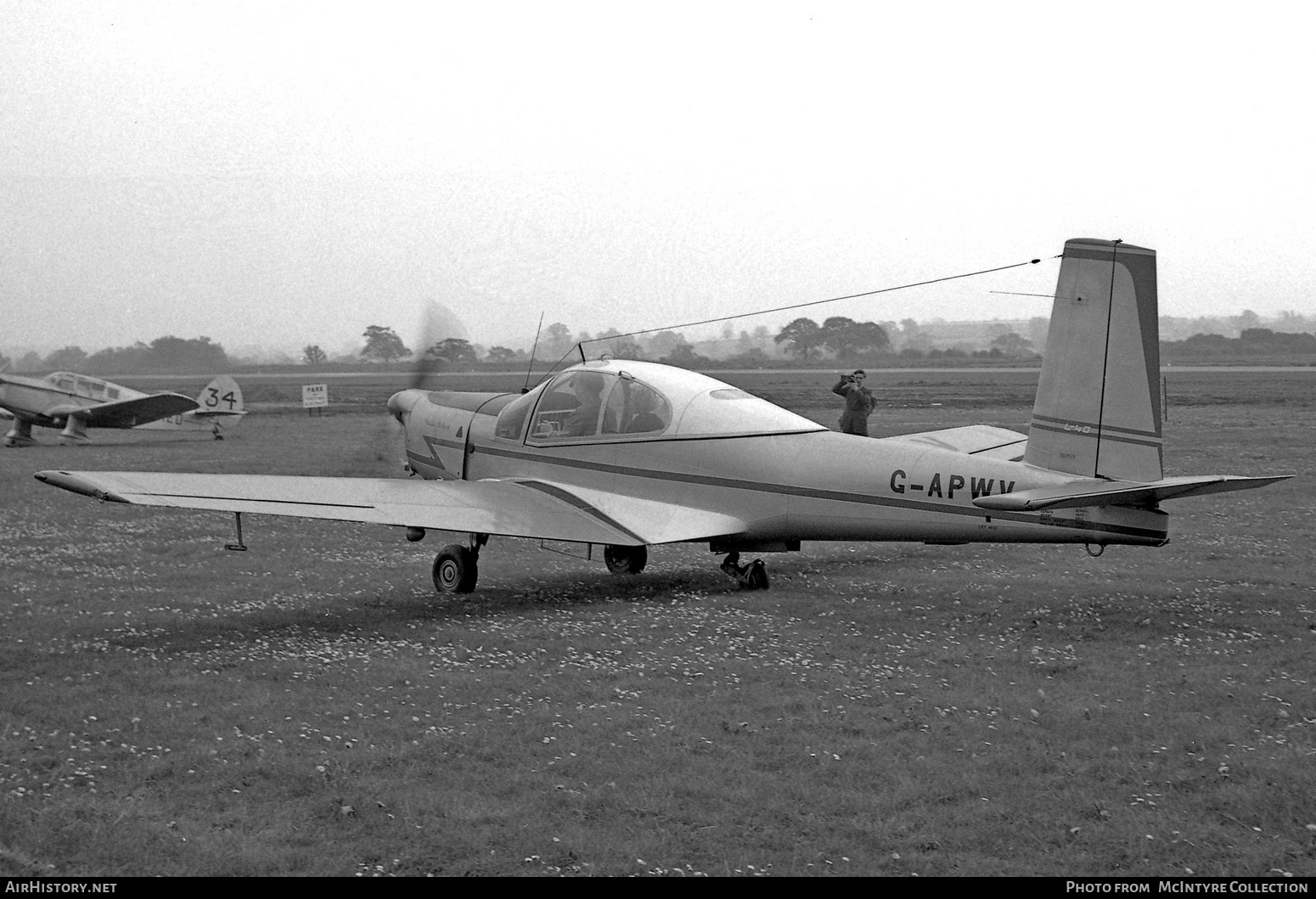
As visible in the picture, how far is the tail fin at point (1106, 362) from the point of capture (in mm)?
8312

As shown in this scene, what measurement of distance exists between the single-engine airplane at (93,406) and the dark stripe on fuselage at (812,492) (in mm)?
20257

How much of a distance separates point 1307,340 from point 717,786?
88.6m

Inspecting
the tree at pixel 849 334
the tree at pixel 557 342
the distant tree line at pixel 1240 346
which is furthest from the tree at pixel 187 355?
the distant tree line at pixel 1240 346

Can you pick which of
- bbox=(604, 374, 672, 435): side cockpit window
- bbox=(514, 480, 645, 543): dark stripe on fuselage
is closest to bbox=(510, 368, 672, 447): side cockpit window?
bbox=(604, 374, 672, 435): side cockpit window

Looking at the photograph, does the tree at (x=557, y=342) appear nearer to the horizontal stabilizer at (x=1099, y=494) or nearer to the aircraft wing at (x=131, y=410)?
the aircraft wing at (x=131, y=410)

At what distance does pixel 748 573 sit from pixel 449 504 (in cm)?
259

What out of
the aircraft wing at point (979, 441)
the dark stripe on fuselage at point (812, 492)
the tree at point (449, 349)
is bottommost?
the dark stripe on fuselage at point (812, 492)

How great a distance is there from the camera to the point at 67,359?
1393 inches

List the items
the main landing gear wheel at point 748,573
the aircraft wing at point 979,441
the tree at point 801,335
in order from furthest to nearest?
1. the tree at point 801,335
2. the aircraft wing at point 979,441
3. the main landing gear wheel at point 748,573

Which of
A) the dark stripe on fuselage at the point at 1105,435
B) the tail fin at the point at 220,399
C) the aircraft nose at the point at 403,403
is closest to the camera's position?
the dark stripe on fuselage at the point at 1105,435

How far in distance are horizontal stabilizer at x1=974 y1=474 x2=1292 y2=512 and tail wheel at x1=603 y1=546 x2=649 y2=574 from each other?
3.61 m

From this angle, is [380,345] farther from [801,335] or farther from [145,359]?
[801,335]
